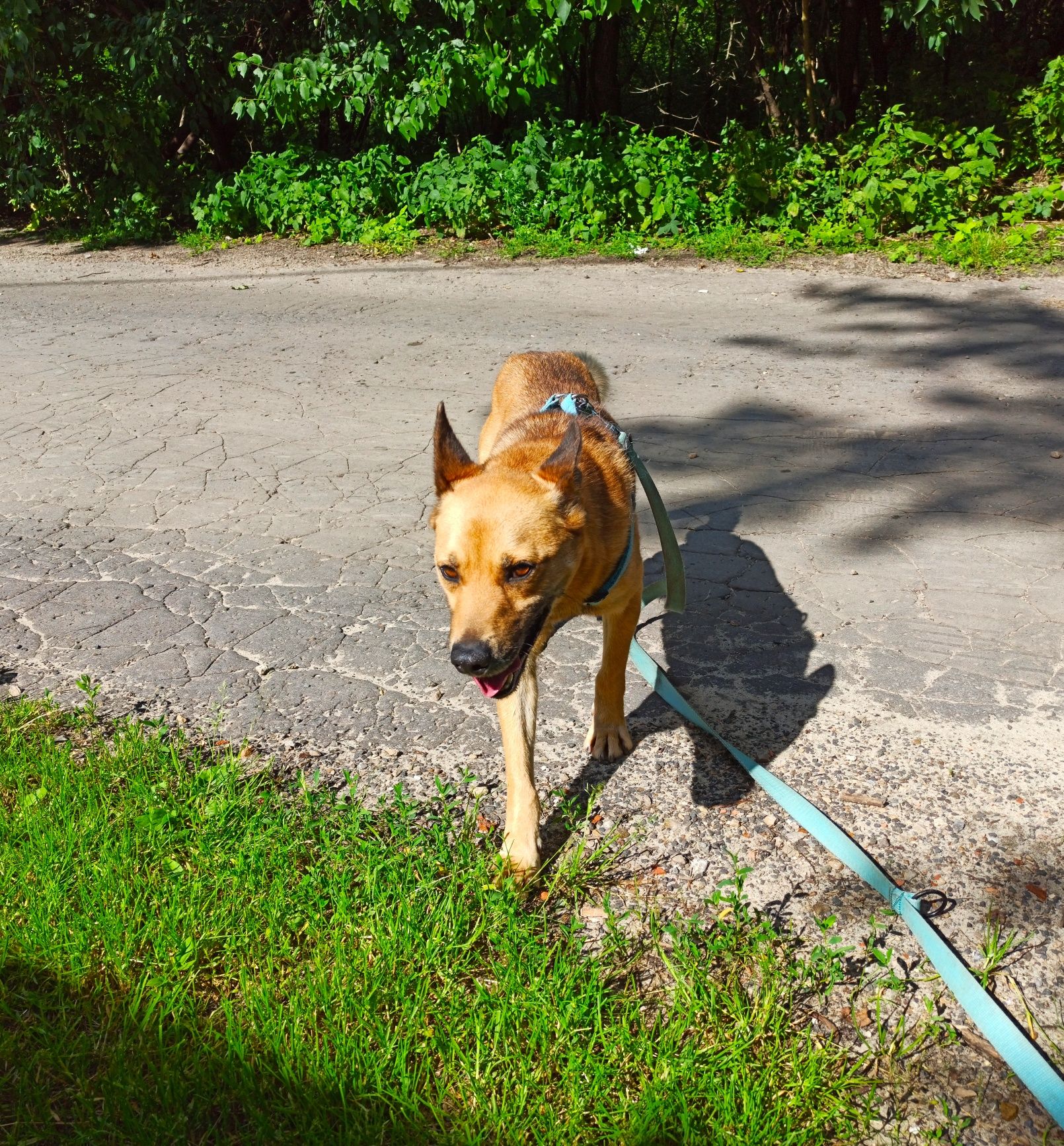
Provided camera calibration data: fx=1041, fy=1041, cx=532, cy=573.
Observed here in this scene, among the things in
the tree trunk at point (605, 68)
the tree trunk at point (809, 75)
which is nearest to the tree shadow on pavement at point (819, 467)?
the tree trunk at point (809, 75)

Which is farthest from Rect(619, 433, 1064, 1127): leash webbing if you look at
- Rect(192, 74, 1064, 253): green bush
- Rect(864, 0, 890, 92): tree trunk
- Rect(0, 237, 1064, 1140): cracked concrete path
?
Rect(864, 0, 890, 92): tree trunk

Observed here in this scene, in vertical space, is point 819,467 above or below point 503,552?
below

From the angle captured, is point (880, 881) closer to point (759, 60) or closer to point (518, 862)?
point (518, 862)

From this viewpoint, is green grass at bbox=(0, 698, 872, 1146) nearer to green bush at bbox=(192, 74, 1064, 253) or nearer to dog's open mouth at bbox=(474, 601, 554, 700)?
dog's open mouth at bbox=(474, 601, 554, 700)

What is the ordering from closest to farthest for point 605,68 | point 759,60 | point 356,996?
point 356,996 < point 759,60 < point 605,68

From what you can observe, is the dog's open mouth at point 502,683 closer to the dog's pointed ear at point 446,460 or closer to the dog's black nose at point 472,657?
the dog's black nose at point 472,657

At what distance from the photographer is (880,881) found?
2.74 metres

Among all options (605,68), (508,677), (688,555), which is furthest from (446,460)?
(605,68)

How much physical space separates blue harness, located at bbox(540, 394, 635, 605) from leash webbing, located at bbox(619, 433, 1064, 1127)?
0.12 ft

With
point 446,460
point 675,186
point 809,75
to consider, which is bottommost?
point 675,186

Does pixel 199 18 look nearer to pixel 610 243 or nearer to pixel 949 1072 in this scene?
pixel 610 243

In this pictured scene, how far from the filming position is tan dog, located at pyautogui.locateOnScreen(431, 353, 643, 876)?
2846 millimetres

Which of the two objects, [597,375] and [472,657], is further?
[597,375]

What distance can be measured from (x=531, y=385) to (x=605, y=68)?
10.9 metres
